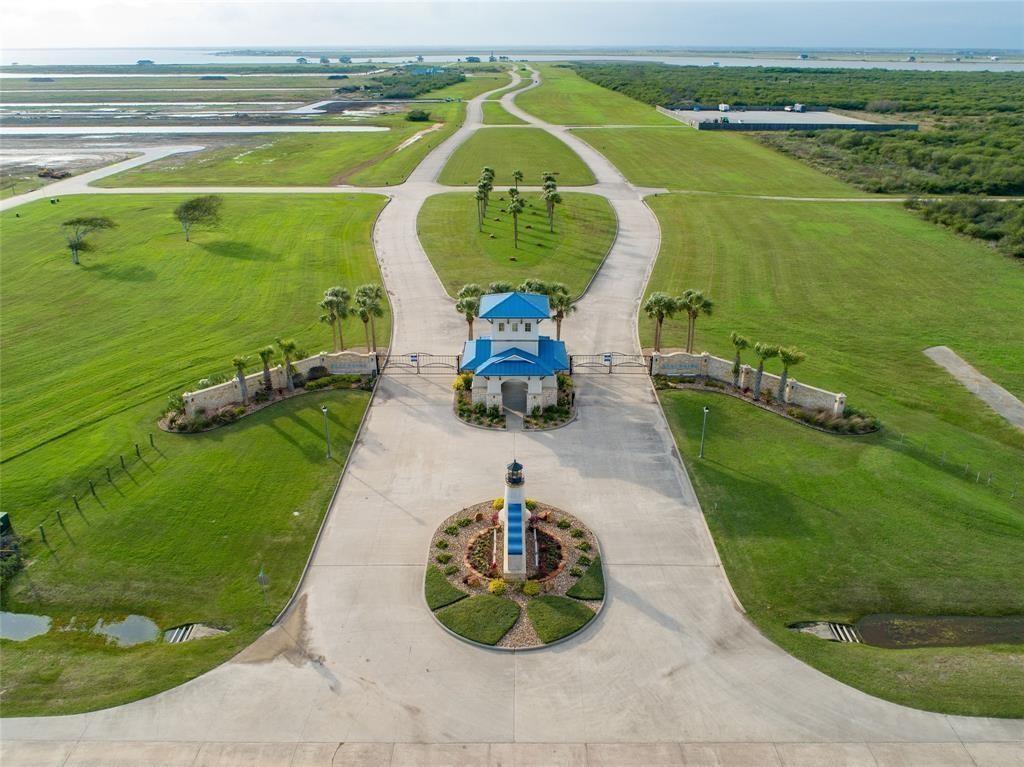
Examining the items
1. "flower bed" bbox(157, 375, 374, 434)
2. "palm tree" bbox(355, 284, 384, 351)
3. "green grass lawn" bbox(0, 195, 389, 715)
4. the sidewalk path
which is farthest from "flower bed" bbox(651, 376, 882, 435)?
"green grass lawn" bbox(0, 195, 389, 715)

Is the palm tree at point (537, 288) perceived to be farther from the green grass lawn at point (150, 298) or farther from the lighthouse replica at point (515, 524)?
the lighthouse replica at point (515, 524)

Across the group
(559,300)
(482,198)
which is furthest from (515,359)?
(482,198)

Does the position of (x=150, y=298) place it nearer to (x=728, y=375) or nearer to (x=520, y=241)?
(x=520, y=241)

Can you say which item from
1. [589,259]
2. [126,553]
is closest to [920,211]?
[589,259]

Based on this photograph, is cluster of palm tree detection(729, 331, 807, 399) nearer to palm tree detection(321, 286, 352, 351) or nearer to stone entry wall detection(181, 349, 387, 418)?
stone entry wall detection(181, 349, 387, 418)

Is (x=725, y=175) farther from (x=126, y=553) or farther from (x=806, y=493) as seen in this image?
(x=126, y=553)
